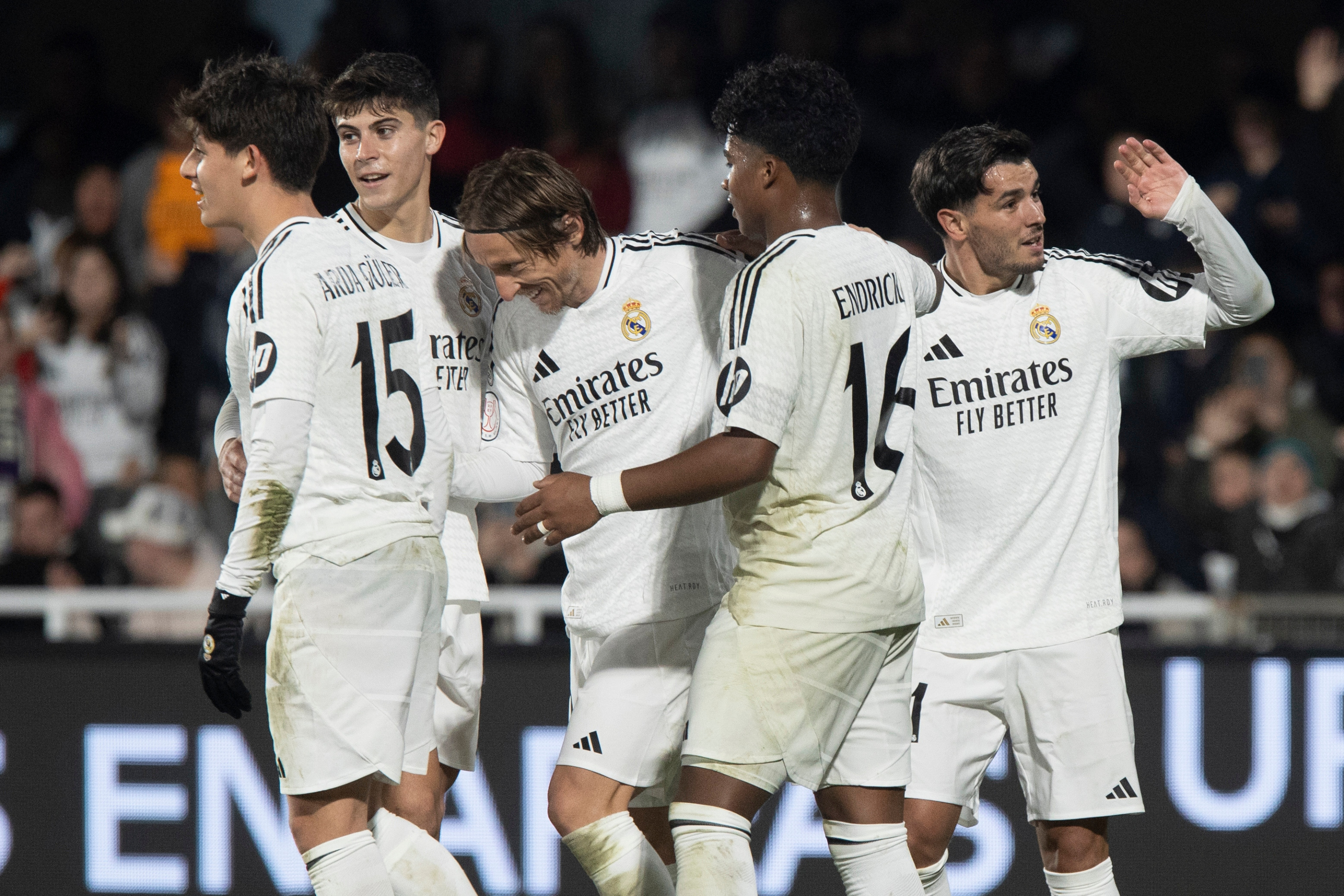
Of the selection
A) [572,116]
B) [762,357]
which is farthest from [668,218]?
[762,357]

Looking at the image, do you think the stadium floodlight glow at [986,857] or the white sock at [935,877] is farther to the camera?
the stadium floodlight glow at [986,857]

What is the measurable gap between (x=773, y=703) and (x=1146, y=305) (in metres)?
1.72

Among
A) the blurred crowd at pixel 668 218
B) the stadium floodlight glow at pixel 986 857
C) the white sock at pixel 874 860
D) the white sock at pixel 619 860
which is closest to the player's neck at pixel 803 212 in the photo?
the white sock at pixel 874 860

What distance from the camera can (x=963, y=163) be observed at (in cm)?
453

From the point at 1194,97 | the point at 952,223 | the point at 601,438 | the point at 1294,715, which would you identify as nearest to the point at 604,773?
the point at 601,438

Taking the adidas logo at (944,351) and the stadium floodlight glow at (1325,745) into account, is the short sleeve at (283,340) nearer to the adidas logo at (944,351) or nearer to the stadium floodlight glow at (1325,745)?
the adidas logo at (944,351)

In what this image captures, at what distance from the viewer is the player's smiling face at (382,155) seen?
4414 millimetres

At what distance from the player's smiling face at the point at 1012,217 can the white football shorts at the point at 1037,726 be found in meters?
1.03

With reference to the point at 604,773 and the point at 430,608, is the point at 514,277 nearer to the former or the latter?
the point at 430,608

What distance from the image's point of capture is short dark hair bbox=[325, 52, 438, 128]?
14.5 feet

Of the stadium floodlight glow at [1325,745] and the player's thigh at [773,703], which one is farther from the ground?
the player's thigh at [773,703]

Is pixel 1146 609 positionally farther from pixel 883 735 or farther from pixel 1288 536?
pixel 883 735

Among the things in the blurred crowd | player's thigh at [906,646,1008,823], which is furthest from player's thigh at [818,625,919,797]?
the blurred crowd

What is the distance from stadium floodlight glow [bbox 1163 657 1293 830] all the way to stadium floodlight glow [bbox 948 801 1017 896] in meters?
0.58
